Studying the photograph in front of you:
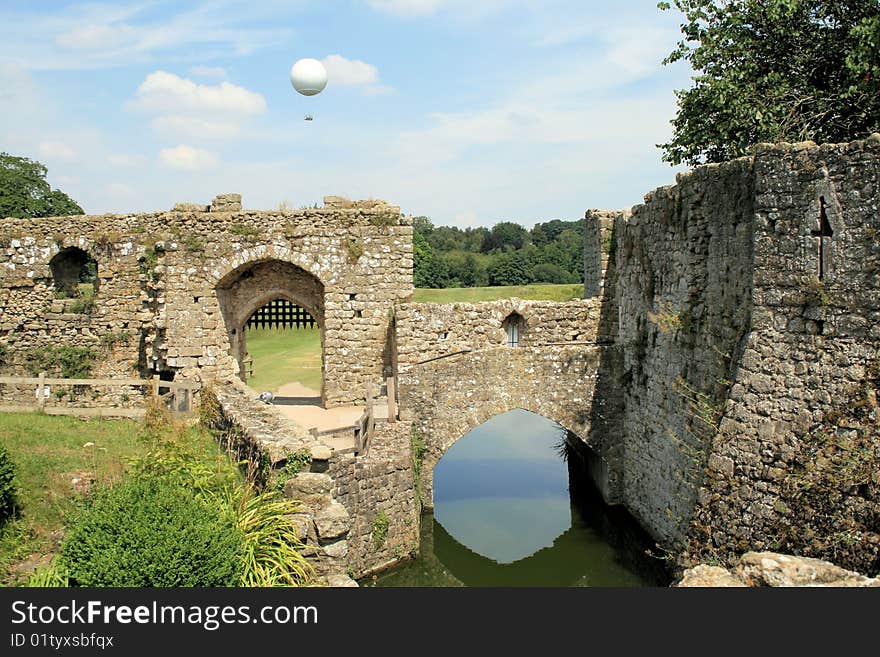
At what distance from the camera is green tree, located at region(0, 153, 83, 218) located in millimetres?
32625

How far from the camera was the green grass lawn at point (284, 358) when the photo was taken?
21062 millimetres

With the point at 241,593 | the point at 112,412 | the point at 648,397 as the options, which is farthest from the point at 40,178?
the point at 241,593

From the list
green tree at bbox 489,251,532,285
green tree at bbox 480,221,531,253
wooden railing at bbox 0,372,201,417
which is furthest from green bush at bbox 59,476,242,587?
green tree at bbox 480,221,531,253

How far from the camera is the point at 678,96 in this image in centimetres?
1505

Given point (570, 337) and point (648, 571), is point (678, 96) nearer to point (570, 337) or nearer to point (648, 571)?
point (570, 337)

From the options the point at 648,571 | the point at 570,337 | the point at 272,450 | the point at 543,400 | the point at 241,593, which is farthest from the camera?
the point at 570,337

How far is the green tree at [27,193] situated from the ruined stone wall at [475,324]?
26229 mm

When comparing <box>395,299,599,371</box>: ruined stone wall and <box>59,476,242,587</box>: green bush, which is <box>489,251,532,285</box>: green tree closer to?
<box>395,299,599,371</box>: ruined stone wall

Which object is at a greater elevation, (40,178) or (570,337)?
(40,178)

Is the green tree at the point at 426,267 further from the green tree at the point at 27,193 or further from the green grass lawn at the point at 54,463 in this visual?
the green grass lawn at the point at 54,463

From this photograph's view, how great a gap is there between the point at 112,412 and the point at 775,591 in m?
11.0

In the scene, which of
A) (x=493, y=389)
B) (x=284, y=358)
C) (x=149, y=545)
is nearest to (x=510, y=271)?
(x=284, y=358)

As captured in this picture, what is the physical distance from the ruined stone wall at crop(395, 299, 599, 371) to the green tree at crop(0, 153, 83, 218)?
26229mm

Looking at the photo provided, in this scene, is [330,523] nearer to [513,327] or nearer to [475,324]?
[475,324]
